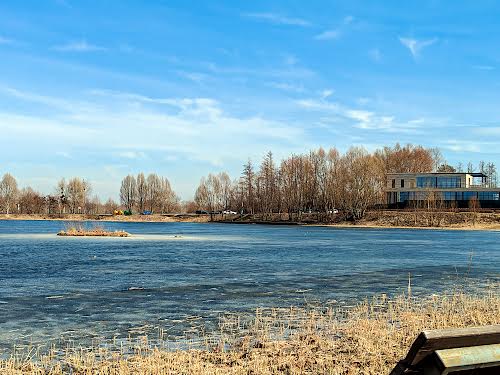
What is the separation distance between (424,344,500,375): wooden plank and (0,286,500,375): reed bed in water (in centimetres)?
430

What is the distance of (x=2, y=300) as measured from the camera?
54.5 feet

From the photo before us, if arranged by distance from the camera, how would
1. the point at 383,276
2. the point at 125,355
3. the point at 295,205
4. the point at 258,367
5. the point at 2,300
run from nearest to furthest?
1. the point at 258,367
2. the point at 125,355
3. the point at 2,300
4. the point at 383,276
5. the point at 295,205

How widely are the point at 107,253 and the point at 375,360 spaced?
28914 millimetres

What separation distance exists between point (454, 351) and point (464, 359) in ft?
0.30

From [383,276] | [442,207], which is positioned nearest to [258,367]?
[383,276]

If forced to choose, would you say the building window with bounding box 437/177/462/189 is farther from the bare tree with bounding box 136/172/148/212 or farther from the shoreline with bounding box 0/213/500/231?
the bare tree with bounding box 136/172/148/212

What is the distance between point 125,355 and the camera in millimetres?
9898

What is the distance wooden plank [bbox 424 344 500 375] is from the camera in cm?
427

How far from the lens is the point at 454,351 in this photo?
438 centimetres

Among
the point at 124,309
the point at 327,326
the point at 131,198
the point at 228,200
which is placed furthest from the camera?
the point at 131,198

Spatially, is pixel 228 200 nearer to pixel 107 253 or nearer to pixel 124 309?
pixel 107 253

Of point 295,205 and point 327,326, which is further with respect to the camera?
point 295,205

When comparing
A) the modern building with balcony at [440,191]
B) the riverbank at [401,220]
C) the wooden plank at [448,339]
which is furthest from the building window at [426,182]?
the wooden plank at [448,339]

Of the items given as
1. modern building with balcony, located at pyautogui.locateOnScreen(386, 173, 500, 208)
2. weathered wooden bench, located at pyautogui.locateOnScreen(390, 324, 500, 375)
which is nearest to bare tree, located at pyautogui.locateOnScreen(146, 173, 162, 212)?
modern building with balcony, located at pyautogui.locateOnScreen(386, 173, 500, 208)
